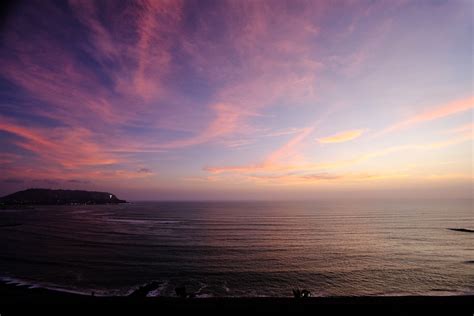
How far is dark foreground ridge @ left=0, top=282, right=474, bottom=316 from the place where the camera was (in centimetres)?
753

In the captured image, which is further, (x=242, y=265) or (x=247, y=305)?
(x=242, y=265)

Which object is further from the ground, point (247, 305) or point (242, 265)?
point (247, 305)

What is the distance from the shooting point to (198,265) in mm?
29766

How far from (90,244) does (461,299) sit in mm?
46819

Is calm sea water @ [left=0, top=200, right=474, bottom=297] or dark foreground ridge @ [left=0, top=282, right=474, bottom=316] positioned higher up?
dark foreground ridge @ [left=0, top=282, right=474, bottom=316]

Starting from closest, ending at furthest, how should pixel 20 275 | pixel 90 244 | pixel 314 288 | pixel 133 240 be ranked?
pixel 314 288 < pixel 20 275 < pixel 90 244 < pixel 133 240

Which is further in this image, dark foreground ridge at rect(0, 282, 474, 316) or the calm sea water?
the calm sea water

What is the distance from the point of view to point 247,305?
313 inches

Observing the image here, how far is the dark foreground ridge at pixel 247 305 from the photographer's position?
753 centimetres

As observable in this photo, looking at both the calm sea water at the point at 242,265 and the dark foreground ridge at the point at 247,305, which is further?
the calm sea water at the point at 242,265

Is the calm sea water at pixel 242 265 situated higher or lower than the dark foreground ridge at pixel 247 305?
lower

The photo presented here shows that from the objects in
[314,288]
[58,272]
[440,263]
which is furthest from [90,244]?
[440,263]

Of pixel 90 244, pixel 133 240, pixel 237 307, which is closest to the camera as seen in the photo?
pixel 237 307

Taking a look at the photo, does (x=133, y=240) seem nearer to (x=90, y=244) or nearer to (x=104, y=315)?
(x=90, y=244)
